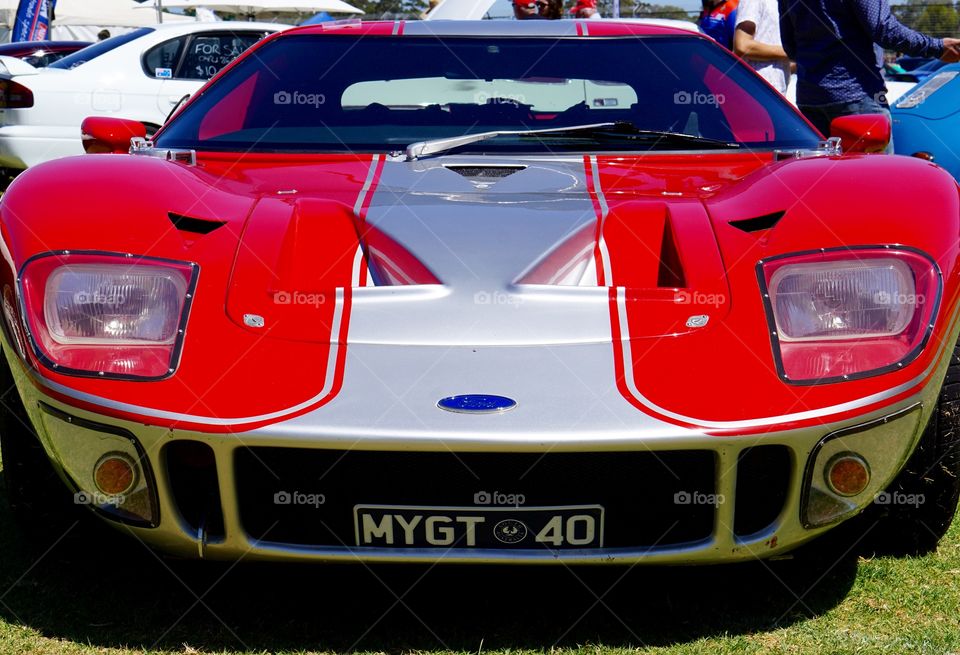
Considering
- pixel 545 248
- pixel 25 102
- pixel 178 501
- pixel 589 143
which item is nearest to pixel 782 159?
pixel 589 143

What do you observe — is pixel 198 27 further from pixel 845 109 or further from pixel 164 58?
pixel 845 109

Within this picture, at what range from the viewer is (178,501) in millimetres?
1867

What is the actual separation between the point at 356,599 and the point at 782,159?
1.51 m

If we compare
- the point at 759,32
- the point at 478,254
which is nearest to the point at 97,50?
the point at 759,32

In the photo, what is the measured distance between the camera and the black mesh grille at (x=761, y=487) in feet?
5.99

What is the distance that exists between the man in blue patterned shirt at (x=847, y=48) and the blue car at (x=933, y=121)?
1.58 metres

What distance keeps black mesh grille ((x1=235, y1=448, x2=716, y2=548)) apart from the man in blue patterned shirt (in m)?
3.14

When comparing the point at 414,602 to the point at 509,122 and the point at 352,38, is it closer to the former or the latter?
the point at 509,122

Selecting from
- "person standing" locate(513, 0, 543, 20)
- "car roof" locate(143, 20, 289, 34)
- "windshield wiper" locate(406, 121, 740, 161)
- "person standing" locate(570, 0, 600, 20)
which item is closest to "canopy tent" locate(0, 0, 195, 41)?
"car roof" locate(143, 20, 289, 34)

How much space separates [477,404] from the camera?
1.77 metres

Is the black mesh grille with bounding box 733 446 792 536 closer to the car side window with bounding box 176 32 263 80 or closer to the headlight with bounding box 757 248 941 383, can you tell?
the headlight with bounding box 757 248 941 383

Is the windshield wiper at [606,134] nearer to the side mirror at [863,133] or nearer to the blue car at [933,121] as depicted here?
the side mirror at [863,133]

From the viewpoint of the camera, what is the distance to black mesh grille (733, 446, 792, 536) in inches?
71.9

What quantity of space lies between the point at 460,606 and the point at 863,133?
169cm
